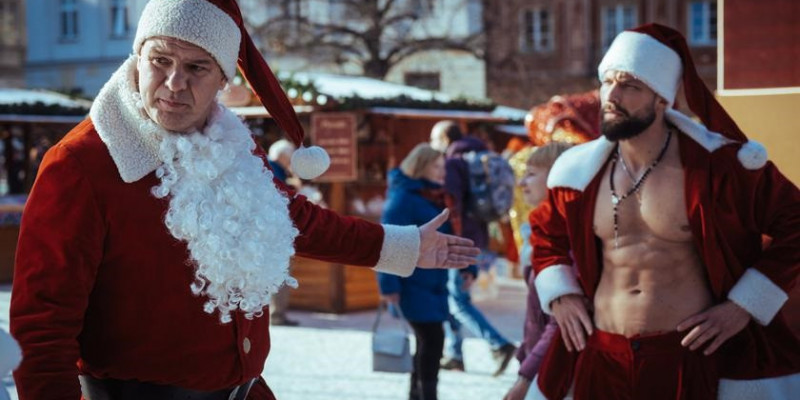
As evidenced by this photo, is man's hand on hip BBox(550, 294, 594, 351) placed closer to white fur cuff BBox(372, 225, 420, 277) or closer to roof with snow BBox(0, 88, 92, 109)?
white fur cuff BBox(372, 225, 420, 277)

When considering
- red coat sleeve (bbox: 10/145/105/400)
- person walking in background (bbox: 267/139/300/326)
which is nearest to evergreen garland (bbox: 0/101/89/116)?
person walking in background (bbox: 267/139/300/326)

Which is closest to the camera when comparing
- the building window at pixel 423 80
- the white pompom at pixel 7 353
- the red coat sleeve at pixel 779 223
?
the white pompom at pixel 7 353

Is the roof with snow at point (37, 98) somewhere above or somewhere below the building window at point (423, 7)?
below

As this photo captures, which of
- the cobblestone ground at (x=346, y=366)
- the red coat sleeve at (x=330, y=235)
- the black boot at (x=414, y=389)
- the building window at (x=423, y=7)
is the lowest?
the cobblestone ground at (x=346, y=366)

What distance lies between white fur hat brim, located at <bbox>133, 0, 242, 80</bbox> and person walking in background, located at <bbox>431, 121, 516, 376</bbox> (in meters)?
4.94

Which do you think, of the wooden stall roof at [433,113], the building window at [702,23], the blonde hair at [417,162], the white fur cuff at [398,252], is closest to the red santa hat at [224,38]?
the white fur cuff at [398,252]

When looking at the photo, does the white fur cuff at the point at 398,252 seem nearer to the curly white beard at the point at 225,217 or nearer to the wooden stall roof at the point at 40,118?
the curly white beard at the point at 225,217

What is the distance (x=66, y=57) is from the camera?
39.8 m

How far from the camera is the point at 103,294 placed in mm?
2926

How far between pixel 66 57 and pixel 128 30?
2511mm

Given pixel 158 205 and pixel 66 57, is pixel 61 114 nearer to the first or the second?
pixel 158 205

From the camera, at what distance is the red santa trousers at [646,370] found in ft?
12.8

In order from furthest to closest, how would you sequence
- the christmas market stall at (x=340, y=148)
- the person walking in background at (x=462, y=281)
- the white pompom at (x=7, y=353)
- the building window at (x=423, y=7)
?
1. the building window at (x=423, y=7)
2. the christmas market stall at (x=340, y=148)
3. the person walking in background at (x=462, y=281)
4. the white pompom at (x=7, y=353)

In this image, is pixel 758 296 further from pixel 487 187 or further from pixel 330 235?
pixel 487 187
